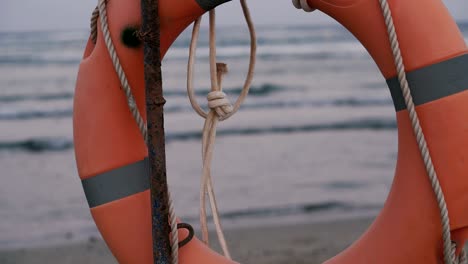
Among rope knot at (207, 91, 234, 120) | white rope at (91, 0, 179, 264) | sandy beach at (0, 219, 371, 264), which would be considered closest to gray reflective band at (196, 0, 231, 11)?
white rope at (91, 0, 179, 264)

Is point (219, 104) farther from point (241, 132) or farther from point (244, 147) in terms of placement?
point (241, 132)

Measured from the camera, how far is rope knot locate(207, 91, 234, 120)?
208 cm

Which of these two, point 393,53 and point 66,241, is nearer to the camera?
point 393,53

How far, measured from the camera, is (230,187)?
4.79 metres

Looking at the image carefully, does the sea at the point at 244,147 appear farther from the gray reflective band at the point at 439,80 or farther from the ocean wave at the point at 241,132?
the gray reflective band at the point at 439,80

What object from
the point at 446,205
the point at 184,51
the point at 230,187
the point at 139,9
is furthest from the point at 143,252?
the point at 184,51

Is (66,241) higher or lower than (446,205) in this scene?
lower

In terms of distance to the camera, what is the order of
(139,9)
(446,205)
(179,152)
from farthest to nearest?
1. (179,152)
2. (139,9)
3. (446,205)

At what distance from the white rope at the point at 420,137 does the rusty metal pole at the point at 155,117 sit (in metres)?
0.52

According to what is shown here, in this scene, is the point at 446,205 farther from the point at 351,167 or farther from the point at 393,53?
the point at 351,167

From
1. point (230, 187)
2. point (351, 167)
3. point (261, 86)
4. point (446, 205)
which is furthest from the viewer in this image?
point (261, 86)

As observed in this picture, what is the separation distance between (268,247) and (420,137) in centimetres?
219

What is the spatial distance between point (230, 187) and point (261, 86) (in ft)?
15.9

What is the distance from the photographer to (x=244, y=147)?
6055 mm
